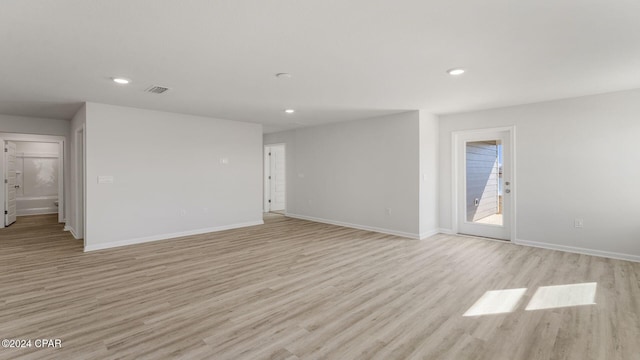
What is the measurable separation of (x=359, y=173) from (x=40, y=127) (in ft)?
22.0

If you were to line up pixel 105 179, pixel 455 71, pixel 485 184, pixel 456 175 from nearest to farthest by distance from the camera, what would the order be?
pixel 455 71 → pixel 105 179 → pixel 485 184 → pixel 456 175

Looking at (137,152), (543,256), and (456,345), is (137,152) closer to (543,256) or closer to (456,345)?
(456,345)

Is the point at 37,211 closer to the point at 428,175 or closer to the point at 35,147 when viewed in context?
the point at 35,147

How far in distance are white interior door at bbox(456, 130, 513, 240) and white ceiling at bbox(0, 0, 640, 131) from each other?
1058 mm

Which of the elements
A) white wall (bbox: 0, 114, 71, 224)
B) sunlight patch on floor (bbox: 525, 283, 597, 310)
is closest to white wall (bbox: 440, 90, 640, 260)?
sunlight patch on floor (bbox: 525, 283, 597, 310)

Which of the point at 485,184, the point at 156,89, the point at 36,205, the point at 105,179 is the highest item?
the point at 156,89

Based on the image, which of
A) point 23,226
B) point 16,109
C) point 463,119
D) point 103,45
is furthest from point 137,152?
point 463,119

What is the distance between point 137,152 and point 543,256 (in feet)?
22.0

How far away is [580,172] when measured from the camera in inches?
178

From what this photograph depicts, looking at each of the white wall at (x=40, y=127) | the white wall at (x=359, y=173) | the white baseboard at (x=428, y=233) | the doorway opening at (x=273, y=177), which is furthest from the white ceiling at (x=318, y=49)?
the doorway opening at (x=273, y=177)

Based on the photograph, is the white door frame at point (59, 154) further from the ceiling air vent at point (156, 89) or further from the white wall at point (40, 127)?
the ceiling air vent at point (156, 89)

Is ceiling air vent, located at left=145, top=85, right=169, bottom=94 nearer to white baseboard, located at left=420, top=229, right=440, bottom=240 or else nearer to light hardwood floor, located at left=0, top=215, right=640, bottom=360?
light hardwood floor, located at left=0, top=215, right=640, bottom=360

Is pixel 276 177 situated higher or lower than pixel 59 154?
lower

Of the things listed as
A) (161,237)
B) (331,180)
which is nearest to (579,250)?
(331,180)
